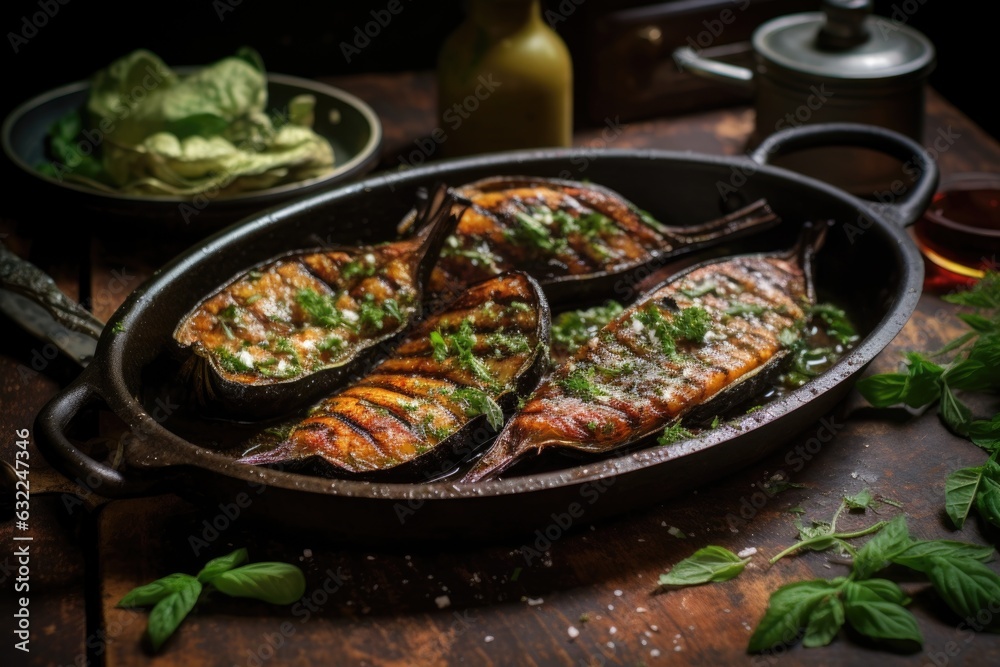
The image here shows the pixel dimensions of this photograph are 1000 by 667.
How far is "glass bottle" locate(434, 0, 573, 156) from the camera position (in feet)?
11.3

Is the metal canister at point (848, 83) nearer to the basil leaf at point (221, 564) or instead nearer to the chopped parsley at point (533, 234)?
the chopped parsley at point (533, 234)

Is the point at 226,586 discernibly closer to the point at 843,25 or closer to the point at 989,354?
the point at 989,354

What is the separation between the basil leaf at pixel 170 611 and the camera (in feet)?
5.92

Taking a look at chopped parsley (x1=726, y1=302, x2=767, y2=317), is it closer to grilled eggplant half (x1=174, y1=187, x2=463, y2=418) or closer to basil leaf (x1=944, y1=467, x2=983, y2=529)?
basil leaf (x1=944, y1=467, x2=983, y2=529)

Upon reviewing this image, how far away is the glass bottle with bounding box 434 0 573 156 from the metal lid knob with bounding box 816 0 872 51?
0.95m

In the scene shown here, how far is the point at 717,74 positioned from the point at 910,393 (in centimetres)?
175

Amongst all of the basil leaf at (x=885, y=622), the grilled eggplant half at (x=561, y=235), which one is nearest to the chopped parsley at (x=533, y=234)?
the grilled eggplant half at (x=561, y=235)

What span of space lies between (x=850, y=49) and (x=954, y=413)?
1.65 metres

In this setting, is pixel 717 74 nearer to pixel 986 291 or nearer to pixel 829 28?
pixel 829 28

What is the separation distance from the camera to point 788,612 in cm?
184

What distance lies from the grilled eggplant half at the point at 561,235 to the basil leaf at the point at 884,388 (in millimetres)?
667

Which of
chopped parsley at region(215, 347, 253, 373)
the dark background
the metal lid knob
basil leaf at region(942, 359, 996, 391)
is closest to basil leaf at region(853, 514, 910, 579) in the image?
basil leaf at region(942, 359, 996, 391)

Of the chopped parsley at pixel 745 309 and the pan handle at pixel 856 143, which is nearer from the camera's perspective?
the chopped parsley at pixel 745 309

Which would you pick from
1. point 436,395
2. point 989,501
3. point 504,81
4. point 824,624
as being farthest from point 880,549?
point 504,81
